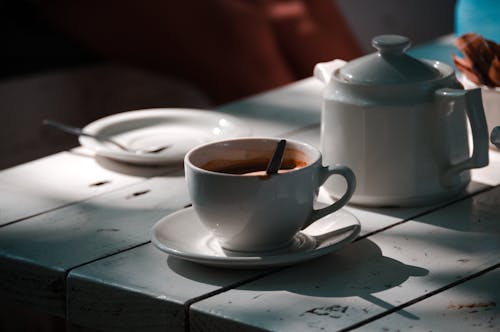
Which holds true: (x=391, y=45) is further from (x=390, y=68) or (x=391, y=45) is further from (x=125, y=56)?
(x=125, y=56)

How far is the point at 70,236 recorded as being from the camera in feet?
2.93

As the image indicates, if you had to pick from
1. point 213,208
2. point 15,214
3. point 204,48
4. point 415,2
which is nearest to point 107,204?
point 15,214

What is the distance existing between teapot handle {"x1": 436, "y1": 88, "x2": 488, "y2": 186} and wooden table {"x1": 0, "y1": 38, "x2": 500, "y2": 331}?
0.16ft

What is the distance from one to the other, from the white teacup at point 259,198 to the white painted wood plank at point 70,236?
0.10 metres

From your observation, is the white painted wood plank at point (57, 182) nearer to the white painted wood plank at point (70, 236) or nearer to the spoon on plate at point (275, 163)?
the white painted wood plank at point (70, 236)

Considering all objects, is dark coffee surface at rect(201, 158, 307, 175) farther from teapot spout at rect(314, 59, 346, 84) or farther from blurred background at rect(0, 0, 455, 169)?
blurred background at rect(0, 0, 455, 169)

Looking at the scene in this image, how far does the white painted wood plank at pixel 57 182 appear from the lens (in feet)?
3.25

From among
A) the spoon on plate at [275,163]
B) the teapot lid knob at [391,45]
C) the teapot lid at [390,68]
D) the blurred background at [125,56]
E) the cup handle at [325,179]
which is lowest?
the blurred background at [125,56]

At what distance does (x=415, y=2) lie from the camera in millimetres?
2885

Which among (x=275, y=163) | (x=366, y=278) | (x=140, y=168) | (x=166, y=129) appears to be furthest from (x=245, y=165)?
(x=166, y=129)

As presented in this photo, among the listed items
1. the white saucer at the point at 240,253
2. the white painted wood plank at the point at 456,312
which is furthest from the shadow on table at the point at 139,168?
the white painted wood plank at the point at 456,312

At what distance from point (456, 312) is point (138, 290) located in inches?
10.1

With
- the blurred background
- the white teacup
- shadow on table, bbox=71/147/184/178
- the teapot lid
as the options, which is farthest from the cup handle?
the blurred background

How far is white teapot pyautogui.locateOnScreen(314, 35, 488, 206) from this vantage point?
926mm
